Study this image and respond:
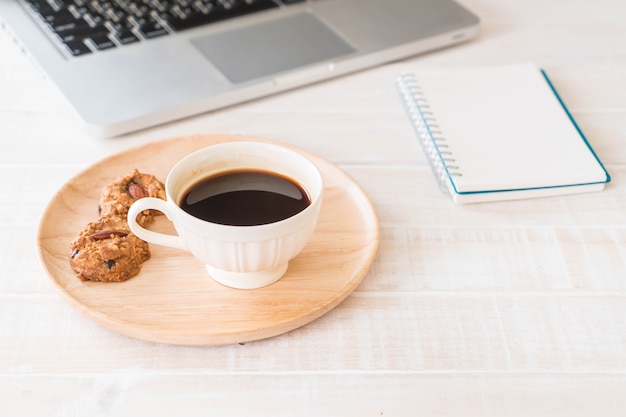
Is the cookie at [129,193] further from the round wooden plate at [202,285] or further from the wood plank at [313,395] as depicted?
the wood plank at [313,395]

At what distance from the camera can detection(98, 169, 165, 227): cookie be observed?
2.47ft

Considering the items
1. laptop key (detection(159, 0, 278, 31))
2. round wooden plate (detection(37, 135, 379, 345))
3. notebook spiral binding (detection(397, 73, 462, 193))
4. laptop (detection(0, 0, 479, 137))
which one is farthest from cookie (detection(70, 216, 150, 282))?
laptop key (detection(159, 0, 278, 31))

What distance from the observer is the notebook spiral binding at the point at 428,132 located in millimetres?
861

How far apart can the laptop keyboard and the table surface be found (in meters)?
0.09

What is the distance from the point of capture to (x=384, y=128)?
98cm

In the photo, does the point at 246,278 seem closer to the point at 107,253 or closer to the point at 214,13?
the point at 107,253

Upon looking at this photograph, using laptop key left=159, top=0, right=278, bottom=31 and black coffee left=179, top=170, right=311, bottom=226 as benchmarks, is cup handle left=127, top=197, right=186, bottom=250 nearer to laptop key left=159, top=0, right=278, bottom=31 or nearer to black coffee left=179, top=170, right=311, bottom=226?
black coffee left=179, top=170, right=311, bottom=226

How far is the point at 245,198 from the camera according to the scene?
0.70 metres

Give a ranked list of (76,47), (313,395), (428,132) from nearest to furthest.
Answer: (313,395) → (428,132) → (76,47)

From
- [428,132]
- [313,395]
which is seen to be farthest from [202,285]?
[428,132]

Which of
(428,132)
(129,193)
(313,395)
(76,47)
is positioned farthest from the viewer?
(76,47)

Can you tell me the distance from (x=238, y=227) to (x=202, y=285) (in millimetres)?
100

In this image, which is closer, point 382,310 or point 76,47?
point 382,310

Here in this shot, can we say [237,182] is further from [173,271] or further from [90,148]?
[90,148]
